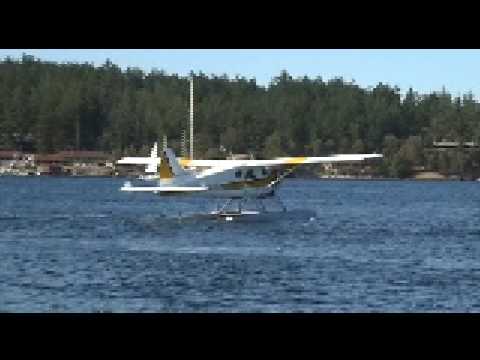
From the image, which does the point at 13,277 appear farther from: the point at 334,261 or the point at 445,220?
the point at 445,220

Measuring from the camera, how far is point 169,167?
43906 mm

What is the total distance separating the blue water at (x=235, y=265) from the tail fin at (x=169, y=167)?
5.48 feet

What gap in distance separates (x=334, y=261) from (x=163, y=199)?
55.3m

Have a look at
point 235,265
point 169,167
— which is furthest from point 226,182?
point 235,265

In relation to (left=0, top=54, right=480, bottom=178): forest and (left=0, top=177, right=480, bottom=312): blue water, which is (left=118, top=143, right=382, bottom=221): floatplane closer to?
(left=0, top=177, right=480, bottom=312): blue water

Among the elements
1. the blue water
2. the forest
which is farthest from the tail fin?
the forest

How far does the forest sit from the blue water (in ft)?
270

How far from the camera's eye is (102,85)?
488ft

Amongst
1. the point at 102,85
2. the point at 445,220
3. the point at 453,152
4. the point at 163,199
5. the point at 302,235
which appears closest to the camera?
the point at 302,235

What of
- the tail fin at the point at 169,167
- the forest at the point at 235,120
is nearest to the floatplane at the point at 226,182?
the tail fin at the point at 169,167

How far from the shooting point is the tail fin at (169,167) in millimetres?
43688

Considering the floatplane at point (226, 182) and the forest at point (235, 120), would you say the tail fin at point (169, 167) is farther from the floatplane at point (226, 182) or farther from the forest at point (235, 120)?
the forest at point (235, 120)
